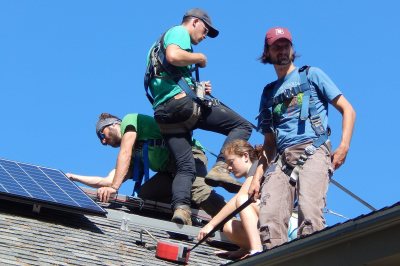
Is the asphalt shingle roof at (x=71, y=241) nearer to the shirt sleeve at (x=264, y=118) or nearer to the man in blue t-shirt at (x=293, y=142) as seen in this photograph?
the man in blue t-shirt at (x=293, y=142)

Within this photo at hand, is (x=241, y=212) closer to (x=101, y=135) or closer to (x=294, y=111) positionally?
(x=294, y=111)

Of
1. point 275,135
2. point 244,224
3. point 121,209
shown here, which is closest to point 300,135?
point 275,135

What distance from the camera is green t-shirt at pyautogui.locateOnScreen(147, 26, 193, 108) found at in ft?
37.3

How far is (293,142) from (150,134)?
116 inches

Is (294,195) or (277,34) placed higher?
(277,34)

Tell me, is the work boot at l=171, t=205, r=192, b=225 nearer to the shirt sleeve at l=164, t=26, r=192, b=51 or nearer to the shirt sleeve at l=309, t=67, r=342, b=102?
the shirt sleeve at l=164, t=26, r=192, b=51

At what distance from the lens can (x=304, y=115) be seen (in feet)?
30.3

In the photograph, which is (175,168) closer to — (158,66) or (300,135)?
(158,66)

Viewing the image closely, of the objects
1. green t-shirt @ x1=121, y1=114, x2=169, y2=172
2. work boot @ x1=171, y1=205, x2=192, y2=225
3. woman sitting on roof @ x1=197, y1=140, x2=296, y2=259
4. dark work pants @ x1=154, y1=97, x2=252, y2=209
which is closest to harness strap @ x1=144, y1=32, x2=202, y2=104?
dark work pants @ x1=154, y1=97, x2=252, y2=209

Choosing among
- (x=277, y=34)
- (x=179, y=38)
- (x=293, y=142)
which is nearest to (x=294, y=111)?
(x=293, y=142)

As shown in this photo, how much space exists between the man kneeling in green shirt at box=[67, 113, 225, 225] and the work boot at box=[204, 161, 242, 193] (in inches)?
13.4

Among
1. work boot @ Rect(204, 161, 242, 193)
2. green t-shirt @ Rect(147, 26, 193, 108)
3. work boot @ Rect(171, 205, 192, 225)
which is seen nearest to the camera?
work boot @ Rect(171, 205, 192, 225)

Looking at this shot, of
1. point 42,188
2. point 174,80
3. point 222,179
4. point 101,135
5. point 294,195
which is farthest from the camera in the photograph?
point 101,135

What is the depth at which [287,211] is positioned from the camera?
357 inches
